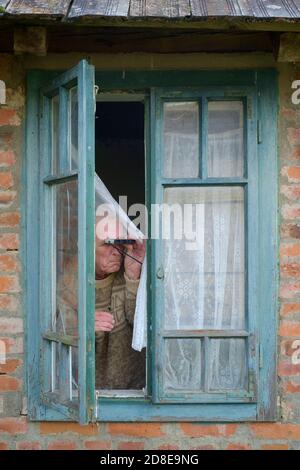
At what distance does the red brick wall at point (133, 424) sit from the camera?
13.6ft

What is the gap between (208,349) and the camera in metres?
4.09

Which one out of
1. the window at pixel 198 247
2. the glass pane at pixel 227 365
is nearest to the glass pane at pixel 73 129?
the window at pixel 198 247

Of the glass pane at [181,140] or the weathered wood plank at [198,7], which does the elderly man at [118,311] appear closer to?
the glass pane at [181,140]

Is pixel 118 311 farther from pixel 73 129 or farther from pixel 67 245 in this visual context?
pixel 73 129

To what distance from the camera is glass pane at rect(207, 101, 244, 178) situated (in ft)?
13.6

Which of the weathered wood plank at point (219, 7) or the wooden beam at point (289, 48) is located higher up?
the weathered wood plank at point (219, 7)

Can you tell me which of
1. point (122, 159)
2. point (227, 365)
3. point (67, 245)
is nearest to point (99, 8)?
point (67, 245)

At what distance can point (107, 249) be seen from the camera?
461 cm

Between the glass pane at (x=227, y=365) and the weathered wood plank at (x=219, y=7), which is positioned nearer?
the weathered wood plank at (x=219, y=7)

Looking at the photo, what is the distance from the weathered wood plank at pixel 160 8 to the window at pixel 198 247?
1.73 feet

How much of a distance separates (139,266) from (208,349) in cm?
75

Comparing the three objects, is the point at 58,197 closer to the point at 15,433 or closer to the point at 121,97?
the point at 121,97

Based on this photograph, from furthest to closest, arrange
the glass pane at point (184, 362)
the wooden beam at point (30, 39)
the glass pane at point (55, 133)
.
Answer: the glass pane at point (184, 362)
the glass pane at point (55, 133)
the wooden beam at point (30, 39)

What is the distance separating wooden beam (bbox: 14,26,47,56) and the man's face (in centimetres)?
109
